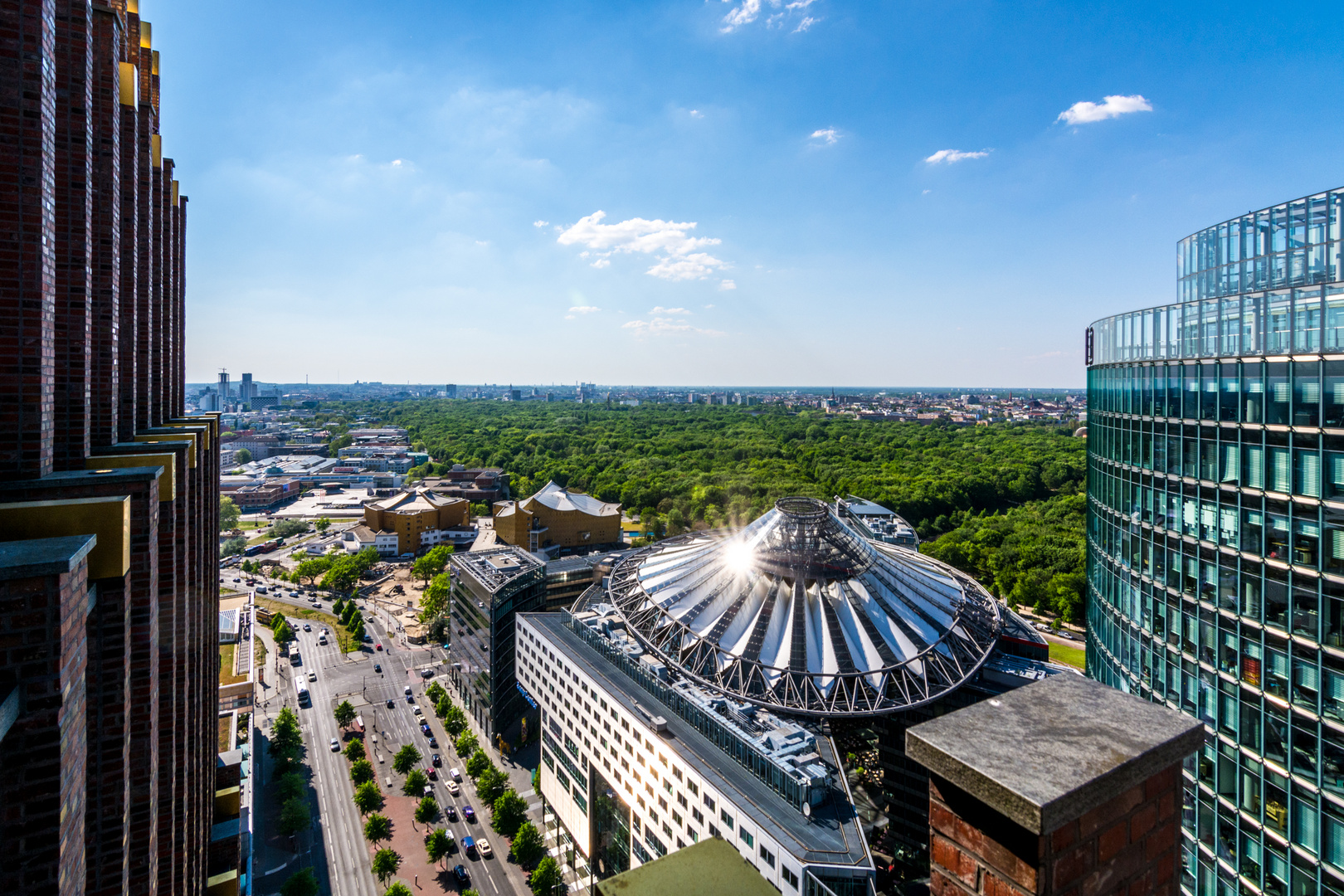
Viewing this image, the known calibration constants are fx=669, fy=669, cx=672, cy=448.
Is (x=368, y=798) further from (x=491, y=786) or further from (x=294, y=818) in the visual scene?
(x=491, y=786)

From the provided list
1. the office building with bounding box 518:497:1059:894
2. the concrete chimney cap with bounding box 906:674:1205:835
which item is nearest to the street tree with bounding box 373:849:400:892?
the office building with bounding box 518:497:1059:894

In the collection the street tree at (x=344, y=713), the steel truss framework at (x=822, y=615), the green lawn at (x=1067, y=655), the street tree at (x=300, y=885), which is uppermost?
the steel truss framework at (x=822, y=615)

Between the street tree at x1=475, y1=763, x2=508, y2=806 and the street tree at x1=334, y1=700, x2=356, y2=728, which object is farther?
the street tree at x1=334, y1=700, x2=356, y2=728

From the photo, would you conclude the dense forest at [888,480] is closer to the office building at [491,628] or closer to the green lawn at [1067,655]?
the green lawn at [1067,655]

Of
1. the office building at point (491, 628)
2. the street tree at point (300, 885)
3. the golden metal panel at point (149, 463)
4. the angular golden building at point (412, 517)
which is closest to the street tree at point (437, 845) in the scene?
the street tree at point (300, 885)

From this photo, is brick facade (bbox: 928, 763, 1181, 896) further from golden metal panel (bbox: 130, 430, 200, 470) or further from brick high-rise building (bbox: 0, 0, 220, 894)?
golden metal panel (bbox: 130, 430, 200, 470)

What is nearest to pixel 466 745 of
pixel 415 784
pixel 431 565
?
pixel 415 784

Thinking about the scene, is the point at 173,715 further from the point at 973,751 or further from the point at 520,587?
the point at 520,587
